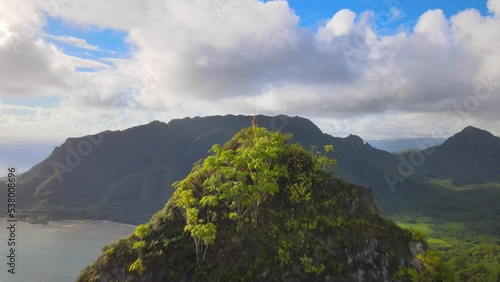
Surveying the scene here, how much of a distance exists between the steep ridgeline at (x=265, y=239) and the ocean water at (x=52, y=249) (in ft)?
360

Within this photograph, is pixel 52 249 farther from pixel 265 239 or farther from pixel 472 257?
pixel 472 257

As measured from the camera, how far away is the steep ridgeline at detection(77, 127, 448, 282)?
1909 cm

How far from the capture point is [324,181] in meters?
23.7

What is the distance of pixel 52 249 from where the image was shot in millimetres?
145000

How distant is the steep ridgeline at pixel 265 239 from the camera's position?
1909 centimetres

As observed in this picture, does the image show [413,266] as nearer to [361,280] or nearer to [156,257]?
[361,280]

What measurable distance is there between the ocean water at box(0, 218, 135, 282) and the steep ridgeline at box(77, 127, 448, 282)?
109754 mm

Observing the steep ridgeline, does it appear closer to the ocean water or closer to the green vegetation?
the green vegetation

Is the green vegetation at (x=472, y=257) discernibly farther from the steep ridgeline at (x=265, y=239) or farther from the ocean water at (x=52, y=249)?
the ocean water at (x=52, y=249)

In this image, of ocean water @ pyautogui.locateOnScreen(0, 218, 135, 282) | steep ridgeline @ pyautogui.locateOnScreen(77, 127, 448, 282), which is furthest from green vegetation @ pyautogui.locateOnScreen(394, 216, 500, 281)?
ocean water @ pyautogui.locateOnScreen(0, 218, 135, 282)

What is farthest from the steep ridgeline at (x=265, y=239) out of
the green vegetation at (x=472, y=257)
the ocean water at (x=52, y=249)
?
the ocean water at (x=52, y=249)

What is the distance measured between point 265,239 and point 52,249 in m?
154

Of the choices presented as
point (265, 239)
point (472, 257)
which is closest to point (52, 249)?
point (265, 239)

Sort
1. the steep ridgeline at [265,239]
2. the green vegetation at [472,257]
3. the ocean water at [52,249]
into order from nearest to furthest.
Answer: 1. the steep ridgeline at [265,239]
2. the green vegetation at [472,257]
3. the ocean water at [52,249]
